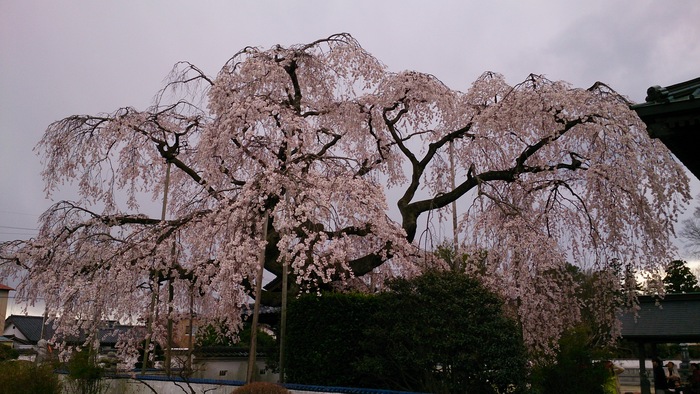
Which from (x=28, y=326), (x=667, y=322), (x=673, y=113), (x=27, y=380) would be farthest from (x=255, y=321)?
(x=28, y=326)

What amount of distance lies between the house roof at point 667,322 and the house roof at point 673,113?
1067 centimetres

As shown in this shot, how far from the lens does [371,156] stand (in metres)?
16.3

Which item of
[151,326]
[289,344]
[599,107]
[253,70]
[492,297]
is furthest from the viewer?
[151,326]

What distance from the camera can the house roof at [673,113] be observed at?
5246 mm

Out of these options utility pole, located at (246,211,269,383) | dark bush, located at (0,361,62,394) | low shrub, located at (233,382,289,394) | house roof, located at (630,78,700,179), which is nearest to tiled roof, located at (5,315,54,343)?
dark bush, located at (0,361,62,394)

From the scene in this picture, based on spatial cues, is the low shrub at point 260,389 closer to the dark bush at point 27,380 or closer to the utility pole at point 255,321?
the utility pole at point 255,321

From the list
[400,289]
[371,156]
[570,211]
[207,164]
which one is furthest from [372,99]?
[400,289]

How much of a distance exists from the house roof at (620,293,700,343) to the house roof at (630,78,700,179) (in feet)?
35.0

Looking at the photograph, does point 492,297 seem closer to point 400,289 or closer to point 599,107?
point 400,289

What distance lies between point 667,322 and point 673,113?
13.1 meters

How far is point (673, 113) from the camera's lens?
210 inches

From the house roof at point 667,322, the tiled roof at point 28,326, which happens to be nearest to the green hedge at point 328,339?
the house roof at point 667,322

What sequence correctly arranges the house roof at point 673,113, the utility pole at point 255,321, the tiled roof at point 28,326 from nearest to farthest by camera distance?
the house roof at point 673,113 → the utility pole at point 255,321 → the tiled roof at point 28,326

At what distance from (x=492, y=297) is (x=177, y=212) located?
1015cm
